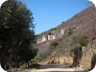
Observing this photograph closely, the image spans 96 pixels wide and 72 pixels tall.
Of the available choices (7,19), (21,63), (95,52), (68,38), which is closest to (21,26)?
(7,19)

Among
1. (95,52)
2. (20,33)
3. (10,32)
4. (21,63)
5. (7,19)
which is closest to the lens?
(95,52)

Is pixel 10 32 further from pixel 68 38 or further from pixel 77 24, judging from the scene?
pixel 68 38

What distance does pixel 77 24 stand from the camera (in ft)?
63.5

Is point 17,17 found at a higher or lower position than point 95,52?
higher

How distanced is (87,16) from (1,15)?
477 centimetres

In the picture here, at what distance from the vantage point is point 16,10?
744 inches

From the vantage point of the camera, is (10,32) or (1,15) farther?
(10,32)

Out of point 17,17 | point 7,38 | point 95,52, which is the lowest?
point 95,52

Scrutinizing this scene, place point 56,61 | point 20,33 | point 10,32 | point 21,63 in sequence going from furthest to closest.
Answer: point 21,63 → point 56,61 → point 20,33 → point 10,32

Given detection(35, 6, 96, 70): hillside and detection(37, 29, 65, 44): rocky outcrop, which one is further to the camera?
detection(37, 29, 65, 44): rocky outcrop

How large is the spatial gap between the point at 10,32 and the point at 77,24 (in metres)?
3.98

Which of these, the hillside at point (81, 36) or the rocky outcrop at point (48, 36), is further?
the rocky outcrop at point (48, 36)

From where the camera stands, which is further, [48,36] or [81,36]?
[81,36]

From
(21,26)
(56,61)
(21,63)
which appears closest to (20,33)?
(21,26)
